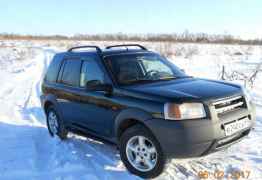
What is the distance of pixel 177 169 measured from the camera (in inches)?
166

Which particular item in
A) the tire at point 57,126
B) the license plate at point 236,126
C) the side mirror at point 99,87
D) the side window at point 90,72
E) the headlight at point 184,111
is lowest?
the tire at point 57,126

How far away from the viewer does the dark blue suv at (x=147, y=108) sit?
358 cm

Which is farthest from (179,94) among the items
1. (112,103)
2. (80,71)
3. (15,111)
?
(15,111)

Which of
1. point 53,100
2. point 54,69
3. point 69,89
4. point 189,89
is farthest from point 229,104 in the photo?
point 54,69

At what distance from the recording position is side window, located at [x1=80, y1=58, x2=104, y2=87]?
472 cm

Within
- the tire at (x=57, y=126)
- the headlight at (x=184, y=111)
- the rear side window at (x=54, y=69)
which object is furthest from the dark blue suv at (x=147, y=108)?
the rear side window at (x=54, y=69)

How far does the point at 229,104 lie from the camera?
3.91m

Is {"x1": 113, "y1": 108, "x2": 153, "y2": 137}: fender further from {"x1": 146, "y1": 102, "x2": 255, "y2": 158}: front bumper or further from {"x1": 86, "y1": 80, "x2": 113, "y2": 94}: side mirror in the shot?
{"x1": 86, "y1": 80, "x2": 113, "y2": 94}: side mirror

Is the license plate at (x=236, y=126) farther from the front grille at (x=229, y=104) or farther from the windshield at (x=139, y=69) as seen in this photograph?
the windshield at (x=139, y=69)

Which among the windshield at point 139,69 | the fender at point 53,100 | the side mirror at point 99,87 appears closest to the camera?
the side mirror at point 99,87

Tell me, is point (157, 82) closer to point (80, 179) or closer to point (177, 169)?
point (177, 169)

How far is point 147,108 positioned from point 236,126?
1.17 meters

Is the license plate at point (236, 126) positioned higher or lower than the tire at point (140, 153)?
higher

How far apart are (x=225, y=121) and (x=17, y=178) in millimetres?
2891
